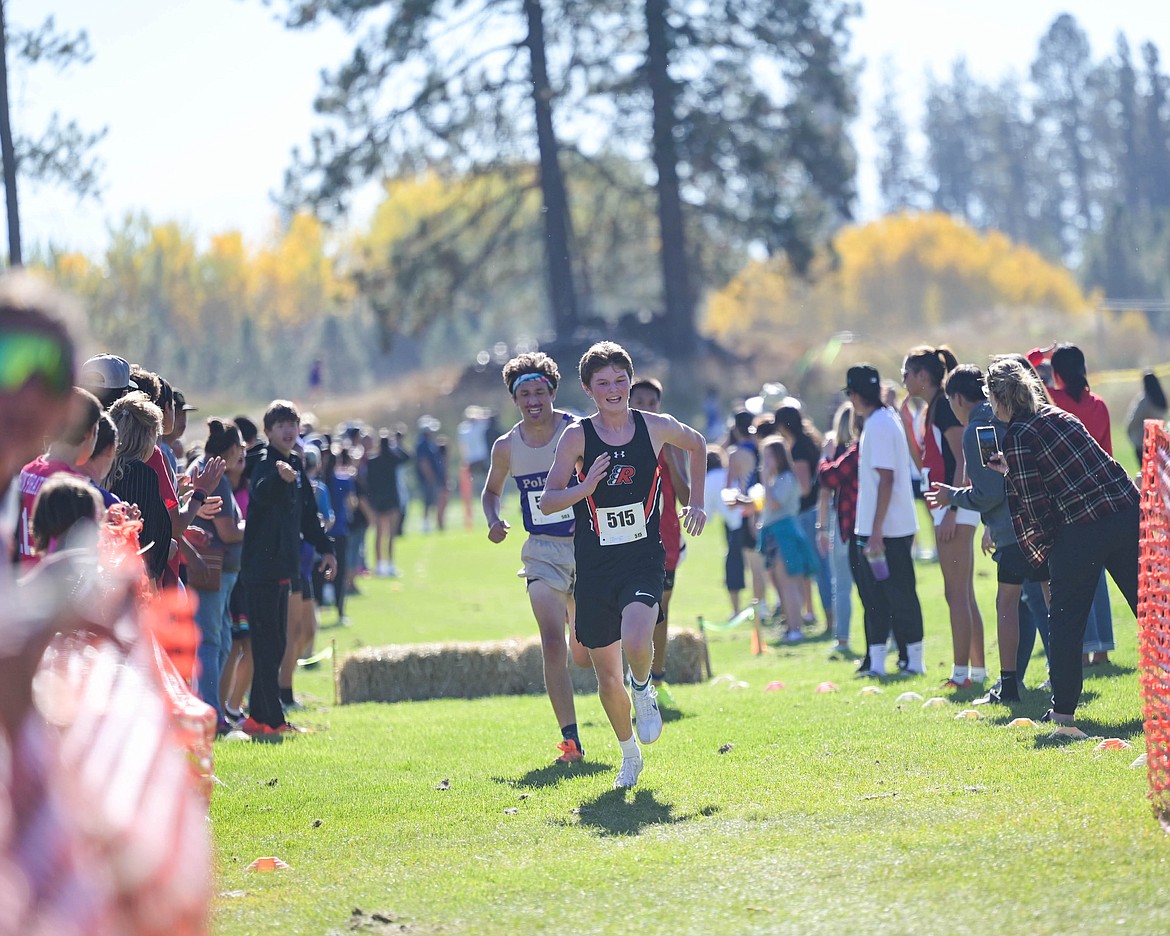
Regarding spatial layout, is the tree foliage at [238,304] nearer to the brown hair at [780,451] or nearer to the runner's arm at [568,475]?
the brown hair at [780,451]

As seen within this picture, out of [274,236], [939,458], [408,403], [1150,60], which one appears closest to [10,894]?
[939,458]

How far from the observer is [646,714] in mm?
7832

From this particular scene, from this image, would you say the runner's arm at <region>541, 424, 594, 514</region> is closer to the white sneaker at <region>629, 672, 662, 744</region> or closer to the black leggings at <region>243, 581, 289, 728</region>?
the white sneaker at <region>629, 672, 662, 744</region>

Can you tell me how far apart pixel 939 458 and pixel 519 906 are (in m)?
5.83

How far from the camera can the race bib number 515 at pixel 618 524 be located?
7.80 m

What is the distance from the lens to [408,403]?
52.2 m

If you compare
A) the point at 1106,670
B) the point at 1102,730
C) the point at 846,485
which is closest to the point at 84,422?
the point at 1102,730

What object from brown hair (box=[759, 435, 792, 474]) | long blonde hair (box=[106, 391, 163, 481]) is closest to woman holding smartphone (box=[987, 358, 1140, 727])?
long blonde hair (box=[106, 391, 163, 481])

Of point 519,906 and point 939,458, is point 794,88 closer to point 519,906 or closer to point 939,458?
point 939,458

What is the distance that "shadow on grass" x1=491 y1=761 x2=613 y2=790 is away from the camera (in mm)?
8055

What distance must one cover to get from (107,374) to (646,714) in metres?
Result: 3.56

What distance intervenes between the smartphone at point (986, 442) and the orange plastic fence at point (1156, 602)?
56.4 inches

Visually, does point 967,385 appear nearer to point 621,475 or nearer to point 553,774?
point 621,475

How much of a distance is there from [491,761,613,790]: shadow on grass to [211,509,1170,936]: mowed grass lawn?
3 cm
